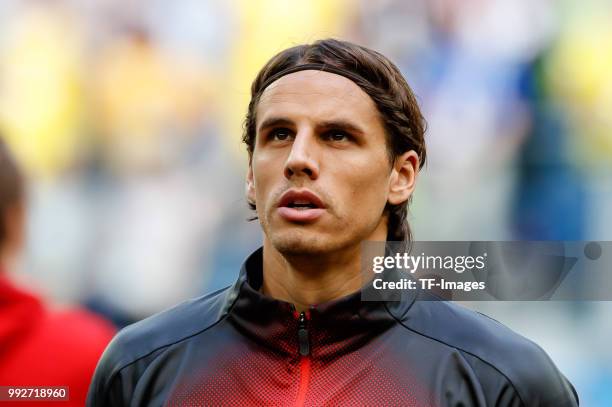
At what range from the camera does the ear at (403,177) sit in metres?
1.80

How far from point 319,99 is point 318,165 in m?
0.14

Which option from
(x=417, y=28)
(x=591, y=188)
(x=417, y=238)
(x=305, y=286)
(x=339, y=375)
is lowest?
(x=339, y=375)

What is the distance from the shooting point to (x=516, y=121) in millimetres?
2732

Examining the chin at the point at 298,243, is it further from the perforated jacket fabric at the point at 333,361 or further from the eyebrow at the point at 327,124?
the eyebrow at the point at 327,124

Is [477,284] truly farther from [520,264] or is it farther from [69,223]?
[69,223]

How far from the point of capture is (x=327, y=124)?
5.50 ft

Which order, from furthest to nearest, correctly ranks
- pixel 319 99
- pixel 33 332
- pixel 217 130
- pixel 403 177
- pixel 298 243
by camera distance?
pixel 217 130 → pixel 33 332 → pixel 403 177 → pixel 319 99 → pixel 298 243

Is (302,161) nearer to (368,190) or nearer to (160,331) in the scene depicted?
(368,190)

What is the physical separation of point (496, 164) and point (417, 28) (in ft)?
1.55

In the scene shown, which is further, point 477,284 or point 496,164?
point 496,164

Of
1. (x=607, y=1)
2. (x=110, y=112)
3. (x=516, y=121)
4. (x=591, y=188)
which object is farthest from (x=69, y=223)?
(x=607, y=1)

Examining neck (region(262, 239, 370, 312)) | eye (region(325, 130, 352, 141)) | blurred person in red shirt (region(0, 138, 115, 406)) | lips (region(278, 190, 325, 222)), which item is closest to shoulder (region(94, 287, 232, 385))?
neck (region(262, 239, 370, 312))

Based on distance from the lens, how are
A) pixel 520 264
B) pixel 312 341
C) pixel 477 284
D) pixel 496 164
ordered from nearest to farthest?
pixel 312 341, pixel 477 284, pixel 520 264, pixel 496 164

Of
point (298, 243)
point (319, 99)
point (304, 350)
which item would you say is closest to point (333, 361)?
point (304, 350)
